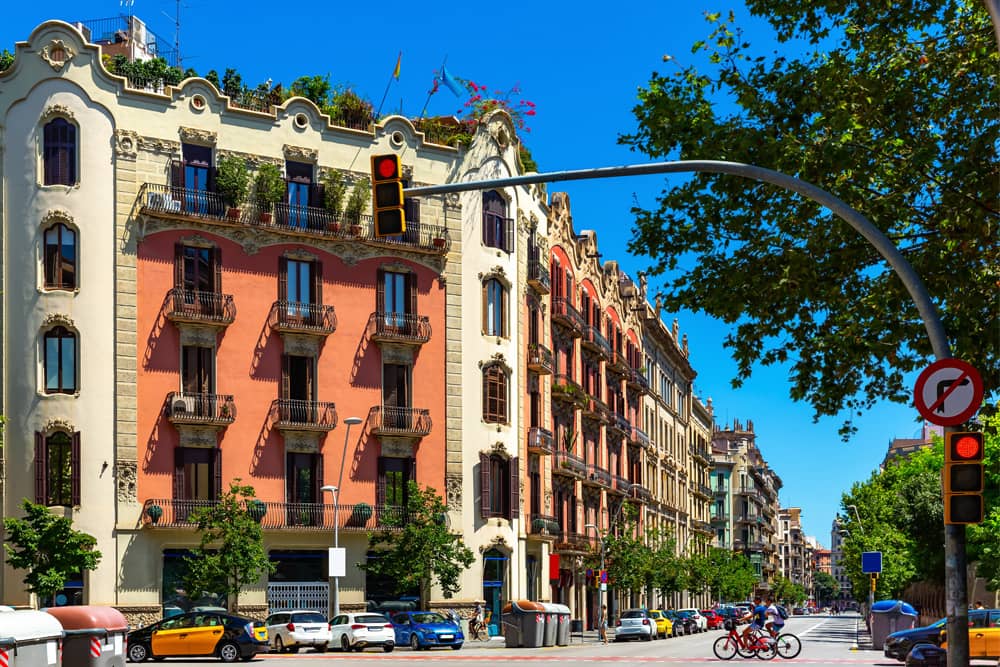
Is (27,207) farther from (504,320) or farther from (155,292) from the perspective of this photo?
(504,320)

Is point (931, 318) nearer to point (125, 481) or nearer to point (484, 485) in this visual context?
point (125, 481)

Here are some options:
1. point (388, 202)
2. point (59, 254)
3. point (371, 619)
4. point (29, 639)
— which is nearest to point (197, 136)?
point (59, 254)

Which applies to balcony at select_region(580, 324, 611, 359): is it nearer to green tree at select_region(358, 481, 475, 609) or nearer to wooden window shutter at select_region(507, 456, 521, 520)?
wooden window shutter at select_region(507, 456, 521, 520)

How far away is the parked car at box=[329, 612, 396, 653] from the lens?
45438 millimetres

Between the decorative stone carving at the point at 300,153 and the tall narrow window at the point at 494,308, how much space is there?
9501 mm

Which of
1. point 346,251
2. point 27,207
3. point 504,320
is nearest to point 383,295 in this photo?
point 346,251

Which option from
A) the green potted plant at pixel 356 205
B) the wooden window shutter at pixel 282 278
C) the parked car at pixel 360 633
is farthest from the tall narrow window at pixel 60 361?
the parked car at pixel 360 633

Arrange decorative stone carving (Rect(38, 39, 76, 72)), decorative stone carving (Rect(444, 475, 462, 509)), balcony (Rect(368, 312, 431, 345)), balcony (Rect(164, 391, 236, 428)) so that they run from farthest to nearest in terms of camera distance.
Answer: decorative stone carving (Rect(444, 475, 462, 509)) < balcony (Rect(368, 312, 431, 345)) < balcony (Rect(164, 391, 236, 428)) < decorative stone carving (Rect(38, 39, 76, 72))

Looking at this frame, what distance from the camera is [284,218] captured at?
54.6 metres

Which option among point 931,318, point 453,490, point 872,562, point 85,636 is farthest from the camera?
point 453,490

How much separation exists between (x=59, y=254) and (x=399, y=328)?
1389cm

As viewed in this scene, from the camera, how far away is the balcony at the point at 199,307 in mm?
51781

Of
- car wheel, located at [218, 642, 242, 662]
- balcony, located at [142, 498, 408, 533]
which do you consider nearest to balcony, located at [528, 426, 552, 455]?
balcony, located at [142, 498, 408, 533]

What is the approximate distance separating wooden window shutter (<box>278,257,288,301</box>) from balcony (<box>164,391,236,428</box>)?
473cm
